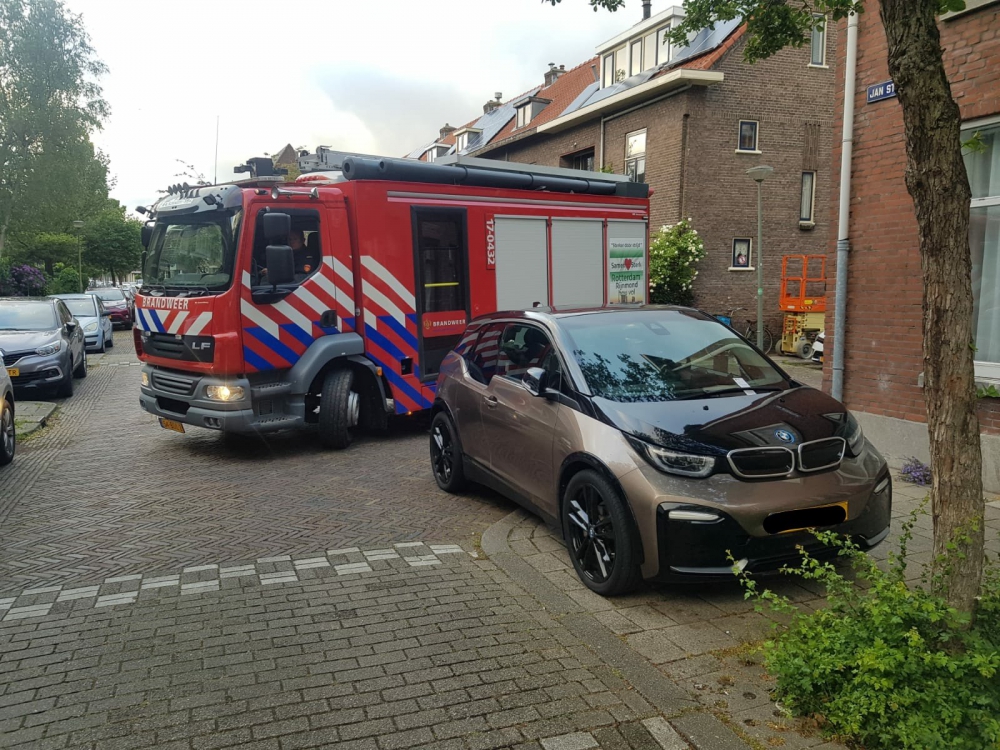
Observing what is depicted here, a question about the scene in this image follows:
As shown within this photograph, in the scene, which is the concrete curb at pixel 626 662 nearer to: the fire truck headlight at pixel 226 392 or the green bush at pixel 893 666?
the green bush at pixel 893 666

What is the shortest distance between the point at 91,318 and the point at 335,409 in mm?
14469

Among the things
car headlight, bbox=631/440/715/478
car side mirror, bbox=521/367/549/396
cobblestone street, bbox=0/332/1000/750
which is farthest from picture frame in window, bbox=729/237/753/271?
car headlight, bbox=631/440/715/478

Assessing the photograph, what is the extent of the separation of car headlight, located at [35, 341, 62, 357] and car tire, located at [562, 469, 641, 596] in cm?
1089

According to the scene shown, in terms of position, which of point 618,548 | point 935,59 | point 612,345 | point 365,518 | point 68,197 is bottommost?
point 365,518

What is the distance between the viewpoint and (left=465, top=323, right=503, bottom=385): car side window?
6.21 metres

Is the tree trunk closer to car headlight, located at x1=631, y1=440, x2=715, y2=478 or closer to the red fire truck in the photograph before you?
car headlight, located at x1=631, y1=440, x2=715, y2=478

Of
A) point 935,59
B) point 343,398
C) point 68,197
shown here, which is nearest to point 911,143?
point 935,59

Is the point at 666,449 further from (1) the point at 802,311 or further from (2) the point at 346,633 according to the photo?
(1) the point at 802,311

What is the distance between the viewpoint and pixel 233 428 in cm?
809

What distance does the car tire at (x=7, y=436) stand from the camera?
8195mm

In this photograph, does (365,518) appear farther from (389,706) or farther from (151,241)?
(151,241)

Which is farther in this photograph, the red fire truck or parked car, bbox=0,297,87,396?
parked car, bbox=0,297,87,396

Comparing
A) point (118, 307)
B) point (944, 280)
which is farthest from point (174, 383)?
point (118, 307)

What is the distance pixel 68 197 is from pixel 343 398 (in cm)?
3237
